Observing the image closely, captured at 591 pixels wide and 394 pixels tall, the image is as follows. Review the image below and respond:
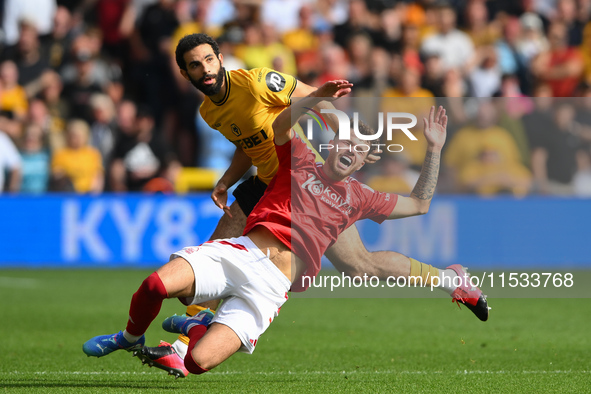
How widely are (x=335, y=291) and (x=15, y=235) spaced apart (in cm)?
443

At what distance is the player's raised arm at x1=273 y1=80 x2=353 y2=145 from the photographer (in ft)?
16.6

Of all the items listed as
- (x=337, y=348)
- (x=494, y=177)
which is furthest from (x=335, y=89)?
(x=494, y=177)

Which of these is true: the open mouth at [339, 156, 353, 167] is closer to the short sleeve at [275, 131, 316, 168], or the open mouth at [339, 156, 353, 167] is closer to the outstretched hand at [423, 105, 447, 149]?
the short sleeve at [275, 131, 316, 168]

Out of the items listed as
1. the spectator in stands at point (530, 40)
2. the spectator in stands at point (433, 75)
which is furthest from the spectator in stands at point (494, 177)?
the spectator in stands at point (530, 40)

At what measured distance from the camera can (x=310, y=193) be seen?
223 inches

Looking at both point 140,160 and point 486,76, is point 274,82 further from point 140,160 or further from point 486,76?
point 486,76

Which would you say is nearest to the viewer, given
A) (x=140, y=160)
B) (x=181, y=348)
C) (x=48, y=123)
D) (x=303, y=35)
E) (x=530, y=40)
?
(x=181, y=348)

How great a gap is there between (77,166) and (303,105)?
848 centimetres

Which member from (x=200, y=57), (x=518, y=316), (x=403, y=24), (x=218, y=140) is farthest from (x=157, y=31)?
(x=200, y=57)

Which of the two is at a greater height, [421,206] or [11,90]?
[11,90]

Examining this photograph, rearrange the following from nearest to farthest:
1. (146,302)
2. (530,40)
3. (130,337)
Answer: (146,302) → (130,337) → (530,40)

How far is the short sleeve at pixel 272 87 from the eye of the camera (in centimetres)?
617

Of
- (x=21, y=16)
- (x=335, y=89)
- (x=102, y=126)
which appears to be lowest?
(x=102, y=126)

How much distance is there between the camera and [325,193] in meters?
5.74
